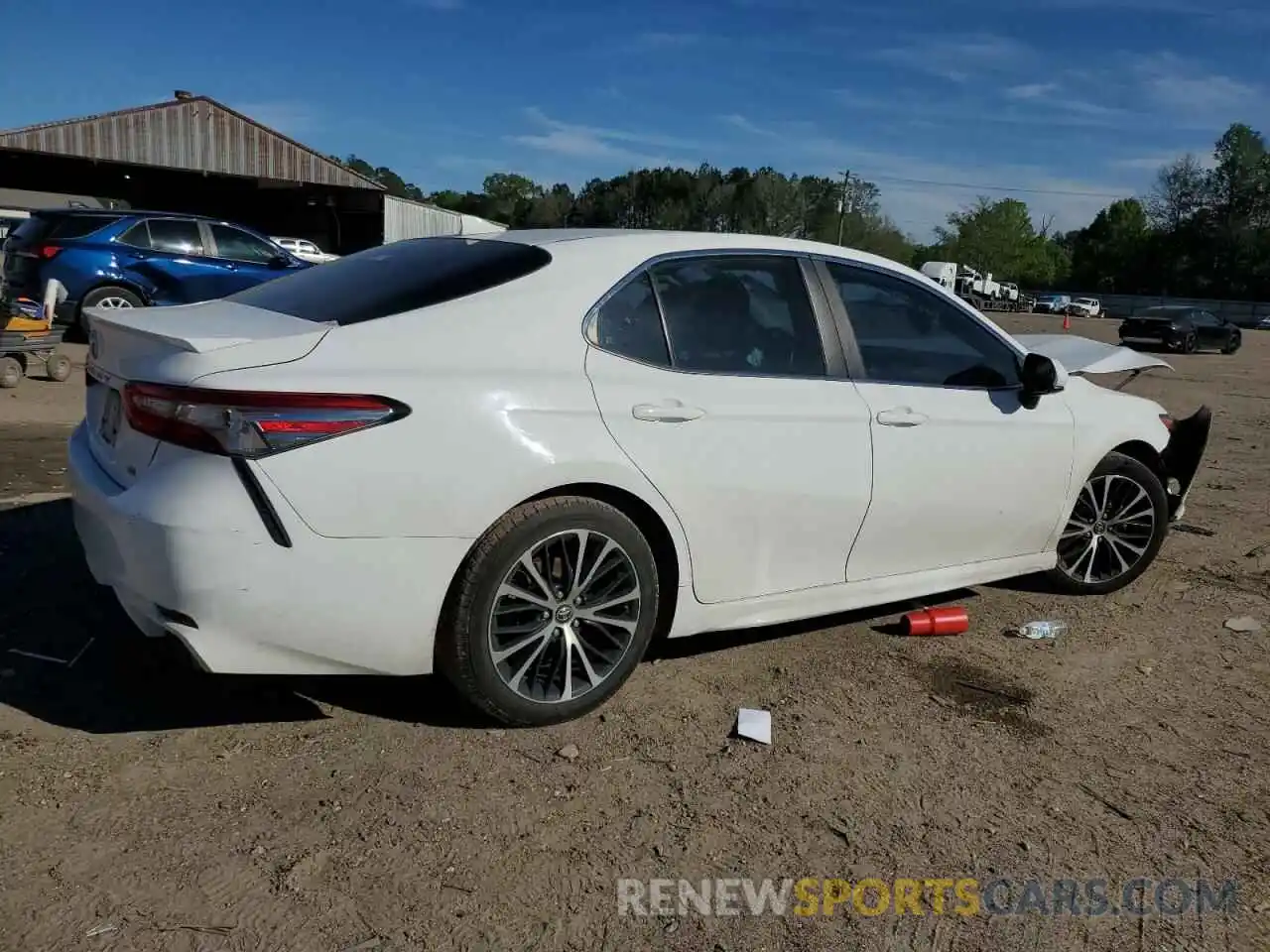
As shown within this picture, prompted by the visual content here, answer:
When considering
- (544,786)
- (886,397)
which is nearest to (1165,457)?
(886,397)

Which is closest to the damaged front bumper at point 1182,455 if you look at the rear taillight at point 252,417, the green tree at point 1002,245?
the rear taillight at point 252,417

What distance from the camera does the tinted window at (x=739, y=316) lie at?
3574 millimetres

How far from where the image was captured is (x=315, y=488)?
2.79m

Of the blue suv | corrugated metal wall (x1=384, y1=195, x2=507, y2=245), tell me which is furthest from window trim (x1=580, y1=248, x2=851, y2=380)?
corrugated metal wall (x1=384, y1=195, x2=507, y2=245)

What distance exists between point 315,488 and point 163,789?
0.97m

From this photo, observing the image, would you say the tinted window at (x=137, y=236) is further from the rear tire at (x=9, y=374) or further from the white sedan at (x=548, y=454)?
the white sedan at (x=548, y=454)

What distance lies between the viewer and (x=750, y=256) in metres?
3.84

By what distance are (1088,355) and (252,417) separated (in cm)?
445

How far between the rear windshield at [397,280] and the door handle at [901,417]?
1420mm

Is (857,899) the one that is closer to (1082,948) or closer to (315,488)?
(1082,948)

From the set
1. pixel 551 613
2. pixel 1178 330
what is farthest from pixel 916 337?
pixel 1178 330

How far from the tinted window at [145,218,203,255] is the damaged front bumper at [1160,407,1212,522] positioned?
11321mm

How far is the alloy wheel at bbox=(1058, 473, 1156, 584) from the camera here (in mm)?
4879

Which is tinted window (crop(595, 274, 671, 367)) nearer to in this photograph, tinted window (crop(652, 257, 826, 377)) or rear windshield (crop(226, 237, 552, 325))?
tinted window (crop(652, 257, 826, 377))
